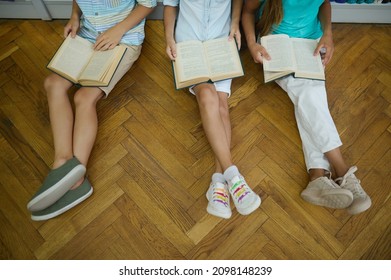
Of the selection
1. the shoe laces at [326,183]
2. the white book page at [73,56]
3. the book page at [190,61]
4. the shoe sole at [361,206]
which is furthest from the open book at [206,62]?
the shoe sole at [361,206]

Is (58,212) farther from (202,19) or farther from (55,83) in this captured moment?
(202,19)

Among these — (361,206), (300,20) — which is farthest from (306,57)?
(361,206)

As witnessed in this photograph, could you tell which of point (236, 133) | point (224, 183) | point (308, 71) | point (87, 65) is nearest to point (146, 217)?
point (224, 183)

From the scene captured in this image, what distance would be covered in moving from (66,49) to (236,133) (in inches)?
26.3

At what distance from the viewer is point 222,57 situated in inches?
38.0

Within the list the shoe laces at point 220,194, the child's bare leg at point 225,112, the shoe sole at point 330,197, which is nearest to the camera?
the shoe sole at point 330,197

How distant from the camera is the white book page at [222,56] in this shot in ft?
3.11

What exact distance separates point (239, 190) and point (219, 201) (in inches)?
2.9

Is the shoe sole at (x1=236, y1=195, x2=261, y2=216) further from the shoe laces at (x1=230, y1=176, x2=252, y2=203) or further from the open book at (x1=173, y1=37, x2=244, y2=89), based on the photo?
the open book at (x1=173, y1=37, x2=244, y2=89)

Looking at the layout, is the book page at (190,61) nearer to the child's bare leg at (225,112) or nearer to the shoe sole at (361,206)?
the child's bare leg at (225,112)

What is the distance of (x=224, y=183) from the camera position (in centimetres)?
94

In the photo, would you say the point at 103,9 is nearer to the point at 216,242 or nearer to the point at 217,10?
the point at 217,10

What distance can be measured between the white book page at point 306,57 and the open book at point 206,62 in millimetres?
202

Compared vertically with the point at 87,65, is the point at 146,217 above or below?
below
